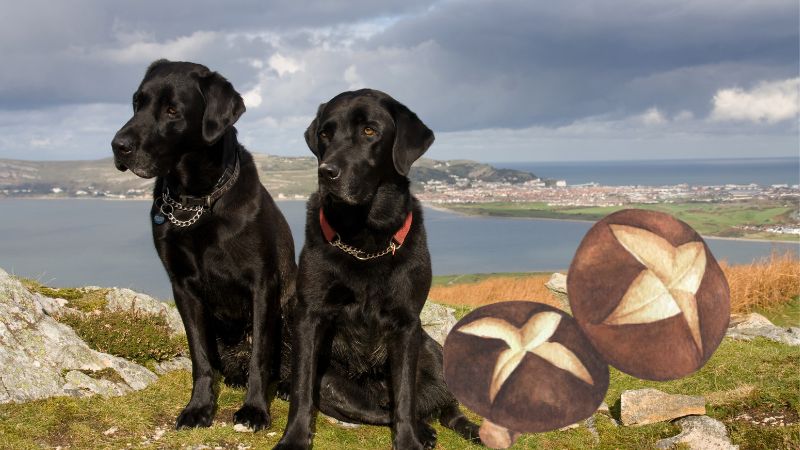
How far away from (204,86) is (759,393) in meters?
5.11

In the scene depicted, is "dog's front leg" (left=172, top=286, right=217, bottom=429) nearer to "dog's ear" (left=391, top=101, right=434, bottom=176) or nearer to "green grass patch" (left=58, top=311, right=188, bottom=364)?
"green grass patch" (left=58, top=311, right=188, bottom=364)

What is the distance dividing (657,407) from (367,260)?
2.52 metres

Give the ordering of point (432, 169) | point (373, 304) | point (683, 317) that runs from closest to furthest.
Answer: point (683, 317)
point (373, 304)
point (432, 169)

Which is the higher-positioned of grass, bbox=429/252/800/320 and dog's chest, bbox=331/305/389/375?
dog's chest, bbox=331/305/389/375

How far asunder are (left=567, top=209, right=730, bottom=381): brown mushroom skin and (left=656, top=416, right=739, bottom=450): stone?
2.61 m

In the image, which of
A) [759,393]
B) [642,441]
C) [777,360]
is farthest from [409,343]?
[777,360]

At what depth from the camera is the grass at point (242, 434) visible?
4.83 metres

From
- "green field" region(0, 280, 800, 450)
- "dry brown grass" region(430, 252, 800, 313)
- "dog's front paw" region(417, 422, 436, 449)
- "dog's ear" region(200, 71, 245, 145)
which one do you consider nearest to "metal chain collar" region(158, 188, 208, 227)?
"dog's ear" region(200, 71, 245, 145)

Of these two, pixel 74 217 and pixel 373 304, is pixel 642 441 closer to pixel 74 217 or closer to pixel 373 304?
pixel 373 304

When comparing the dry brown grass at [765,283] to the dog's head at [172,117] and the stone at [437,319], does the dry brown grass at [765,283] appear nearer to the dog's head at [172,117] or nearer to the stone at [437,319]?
the stone at [437,319]

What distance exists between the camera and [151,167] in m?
4.85

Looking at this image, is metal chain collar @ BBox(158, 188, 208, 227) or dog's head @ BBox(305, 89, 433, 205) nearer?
dog's head @ BBox(305, 89, 433, 205)

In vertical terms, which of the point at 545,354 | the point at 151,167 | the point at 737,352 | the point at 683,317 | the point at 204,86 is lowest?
the point at 737,352

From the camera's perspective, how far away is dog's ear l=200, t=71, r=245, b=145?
497cm
